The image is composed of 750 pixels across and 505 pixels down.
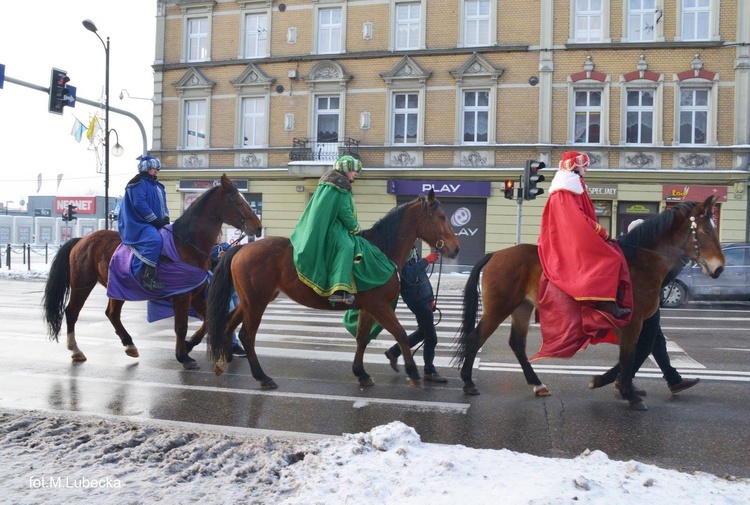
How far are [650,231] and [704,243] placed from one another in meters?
0.50

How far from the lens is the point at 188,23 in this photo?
99.1 feet

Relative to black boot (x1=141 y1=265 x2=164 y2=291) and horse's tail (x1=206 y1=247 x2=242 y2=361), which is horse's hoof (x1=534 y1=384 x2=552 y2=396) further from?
black boot (x1=141 y1=265 x2=164 y2=291)

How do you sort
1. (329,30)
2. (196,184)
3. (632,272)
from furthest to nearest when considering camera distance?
Result: (196,184), (329,30), (632,272)

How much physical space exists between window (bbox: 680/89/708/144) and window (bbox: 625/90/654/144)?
3.58ft

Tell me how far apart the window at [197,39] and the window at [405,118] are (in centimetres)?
939

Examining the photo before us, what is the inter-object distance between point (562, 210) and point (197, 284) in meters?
4.11

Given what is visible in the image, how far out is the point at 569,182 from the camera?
616cm

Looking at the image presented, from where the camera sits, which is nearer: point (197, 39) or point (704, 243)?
point (704, 243)

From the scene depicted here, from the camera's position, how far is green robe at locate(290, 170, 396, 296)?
20.8ft

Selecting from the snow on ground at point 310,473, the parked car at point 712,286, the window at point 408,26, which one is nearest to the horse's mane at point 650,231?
the snow on ground at point 310,473

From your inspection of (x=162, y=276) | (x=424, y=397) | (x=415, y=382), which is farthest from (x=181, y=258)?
(x=424, y=397)

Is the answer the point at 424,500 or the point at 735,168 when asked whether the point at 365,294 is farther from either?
the point at 735,168

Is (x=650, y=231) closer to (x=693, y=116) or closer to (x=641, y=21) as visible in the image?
(x=693, y=116)

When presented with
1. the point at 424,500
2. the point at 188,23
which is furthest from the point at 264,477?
the point at 188,23
